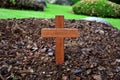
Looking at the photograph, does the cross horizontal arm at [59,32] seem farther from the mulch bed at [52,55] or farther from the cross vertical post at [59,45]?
the mulch bed at [52,55]

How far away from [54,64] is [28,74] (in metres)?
0.48

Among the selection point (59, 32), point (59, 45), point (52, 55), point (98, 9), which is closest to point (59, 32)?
point (59, 32)

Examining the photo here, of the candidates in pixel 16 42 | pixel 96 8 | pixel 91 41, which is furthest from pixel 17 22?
pixel 96 8

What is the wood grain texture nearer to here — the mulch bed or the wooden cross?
the wooden cross

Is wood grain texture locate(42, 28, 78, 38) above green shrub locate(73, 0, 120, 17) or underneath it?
above

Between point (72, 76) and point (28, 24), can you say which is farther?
point (28, 24)

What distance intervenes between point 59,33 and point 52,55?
513mm

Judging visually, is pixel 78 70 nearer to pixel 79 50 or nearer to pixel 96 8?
pixel 79 50

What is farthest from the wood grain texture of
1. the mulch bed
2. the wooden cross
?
the mulch bed

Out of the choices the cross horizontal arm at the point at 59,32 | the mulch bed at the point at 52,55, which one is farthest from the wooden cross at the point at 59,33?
the mulch bed at the point at 52,55

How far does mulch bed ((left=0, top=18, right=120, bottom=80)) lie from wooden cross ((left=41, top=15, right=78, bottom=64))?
0.17 m

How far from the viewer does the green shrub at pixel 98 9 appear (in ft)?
46.0

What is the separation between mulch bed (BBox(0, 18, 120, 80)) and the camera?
5422mm

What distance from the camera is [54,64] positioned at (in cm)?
562
